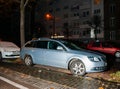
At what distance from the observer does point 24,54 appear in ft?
48.5

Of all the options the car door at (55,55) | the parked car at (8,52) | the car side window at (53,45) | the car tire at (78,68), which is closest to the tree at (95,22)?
the parked car at (8,52)

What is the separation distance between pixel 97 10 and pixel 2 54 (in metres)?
48.0

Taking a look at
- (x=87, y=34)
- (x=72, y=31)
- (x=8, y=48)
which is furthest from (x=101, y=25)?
(x=8, y=48)

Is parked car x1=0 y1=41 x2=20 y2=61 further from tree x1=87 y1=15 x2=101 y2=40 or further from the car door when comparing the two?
tree x1=87 y1=15 x2=101 y2=40

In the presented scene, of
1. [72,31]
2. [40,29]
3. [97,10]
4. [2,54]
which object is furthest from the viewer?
[40,29]

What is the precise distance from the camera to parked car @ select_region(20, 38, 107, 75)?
11.0 metres

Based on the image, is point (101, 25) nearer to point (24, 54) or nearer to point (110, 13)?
point (110, 13)

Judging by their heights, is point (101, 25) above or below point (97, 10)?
below

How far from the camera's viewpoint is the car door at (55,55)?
11914 millimetres

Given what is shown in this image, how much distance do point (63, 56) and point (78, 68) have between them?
1083mm

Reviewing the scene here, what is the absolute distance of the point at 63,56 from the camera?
39.0ft

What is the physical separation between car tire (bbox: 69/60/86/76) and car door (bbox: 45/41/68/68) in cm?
59

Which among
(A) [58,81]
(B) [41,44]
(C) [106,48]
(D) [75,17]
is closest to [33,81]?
(A) [58,81]

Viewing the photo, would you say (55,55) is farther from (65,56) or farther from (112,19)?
(112,19)
